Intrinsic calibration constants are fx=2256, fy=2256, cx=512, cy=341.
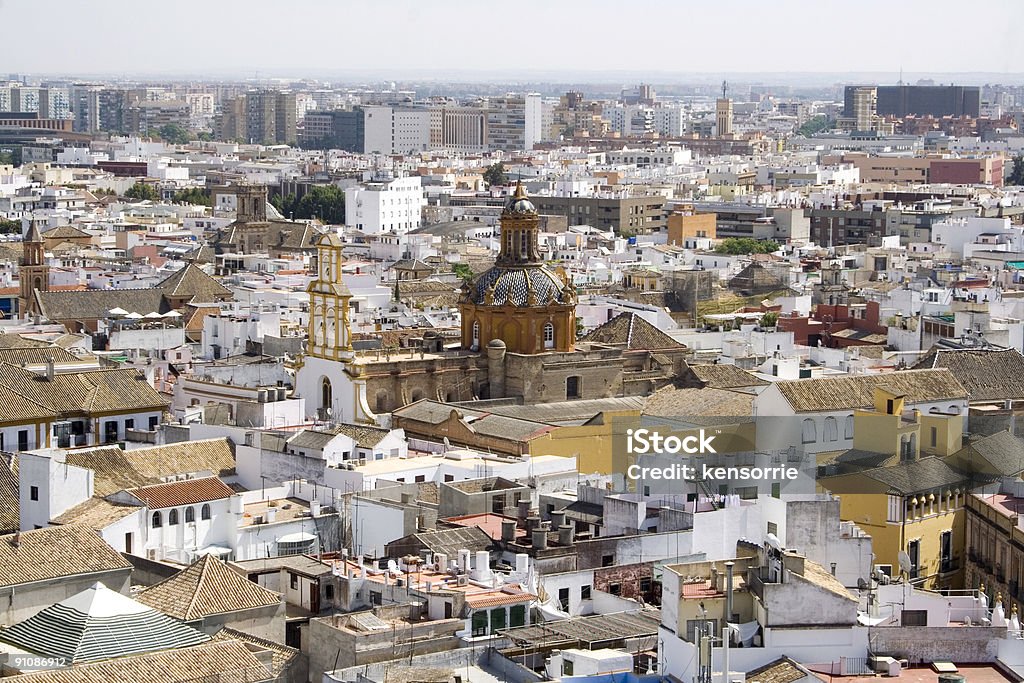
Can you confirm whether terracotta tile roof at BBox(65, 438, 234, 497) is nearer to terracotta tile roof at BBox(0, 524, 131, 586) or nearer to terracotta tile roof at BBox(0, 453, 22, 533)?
terracotta tile roof at BBox(0, 453, 22, 533)

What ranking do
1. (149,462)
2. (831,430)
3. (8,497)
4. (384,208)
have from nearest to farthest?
(8,497) → (149,462) → (831,430) → (384,208)

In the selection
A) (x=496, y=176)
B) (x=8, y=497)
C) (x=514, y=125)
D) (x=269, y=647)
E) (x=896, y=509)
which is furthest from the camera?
(x=514, y=125)

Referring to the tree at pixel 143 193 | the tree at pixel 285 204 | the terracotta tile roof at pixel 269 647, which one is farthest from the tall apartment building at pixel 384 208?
the terracotta tile roof at pixel 269 647

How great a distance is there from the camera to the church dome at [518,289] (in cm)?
4109

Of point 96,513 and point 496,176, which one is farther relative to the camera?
point 496,176

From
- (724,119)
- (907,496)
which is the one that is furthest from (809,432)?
(724,119)

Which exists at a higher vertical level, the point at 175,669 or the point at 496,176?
the point at 175,669

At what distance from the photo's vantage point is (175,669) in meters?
21.5

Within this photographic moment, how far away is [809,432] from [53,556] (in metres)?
12.3

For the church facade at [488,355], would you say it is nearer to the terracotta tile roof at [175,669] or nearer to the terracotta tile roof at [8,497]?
the terracotta tile roof at [8,497]

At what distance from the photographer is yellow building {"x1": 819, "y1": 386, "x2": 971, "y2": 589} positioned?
27.7 m

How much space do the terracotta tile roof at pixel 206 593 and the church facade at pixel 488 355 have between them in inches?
559

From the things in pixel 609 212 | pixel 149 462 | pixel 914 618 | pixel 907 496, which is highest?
pixel 914 618

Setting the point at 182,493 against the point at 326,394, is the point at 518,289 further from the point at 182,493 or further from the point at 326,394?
the point at 182,493
